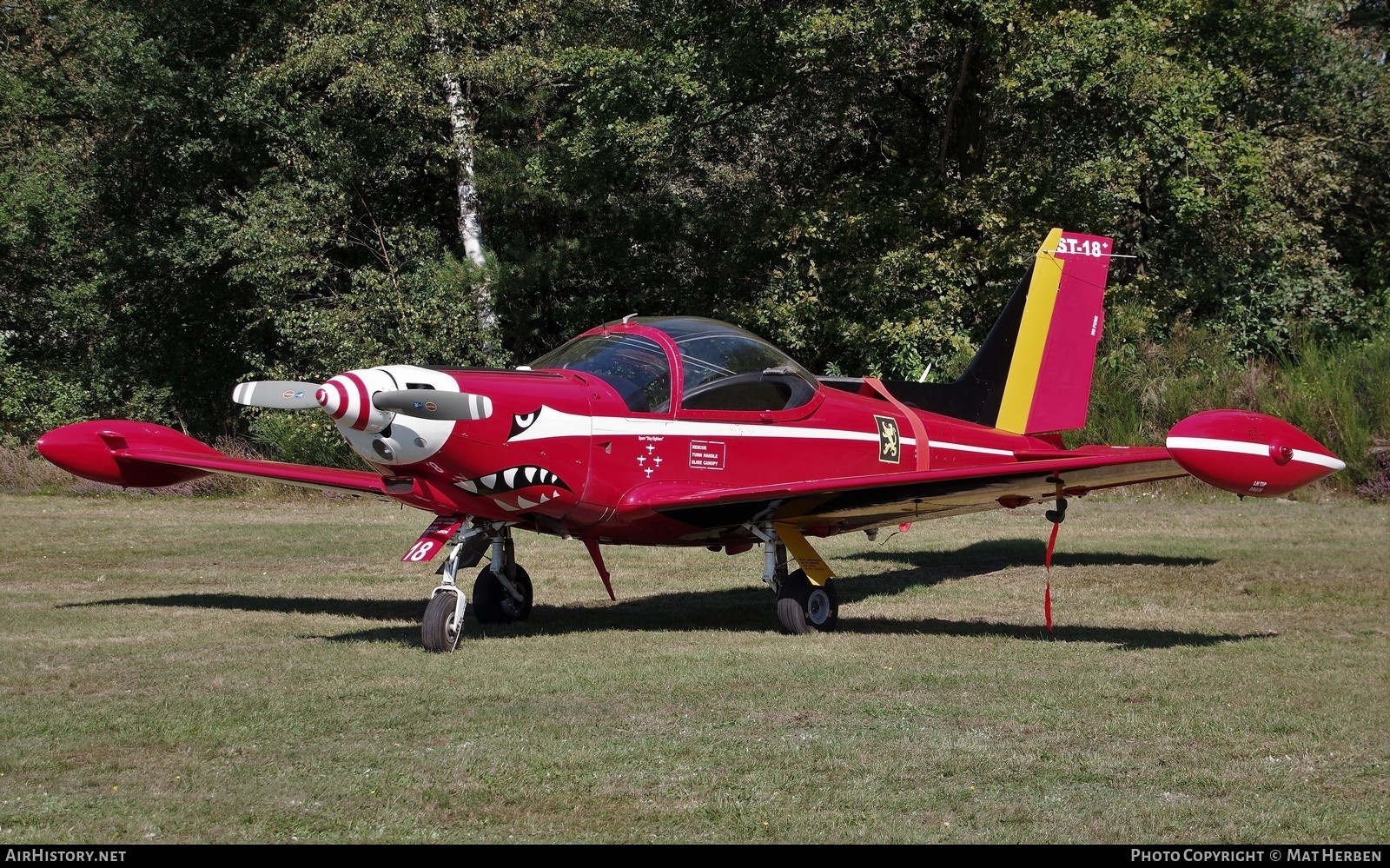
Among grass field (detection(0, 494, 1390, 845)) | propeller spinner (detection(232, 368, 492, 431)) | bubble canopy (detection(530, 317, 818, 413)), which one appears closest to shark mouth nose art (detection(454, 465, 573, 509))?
propeller spinner (detection(232, 368, 492, 431))

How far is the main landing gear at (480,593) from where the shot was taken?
9.30 metres

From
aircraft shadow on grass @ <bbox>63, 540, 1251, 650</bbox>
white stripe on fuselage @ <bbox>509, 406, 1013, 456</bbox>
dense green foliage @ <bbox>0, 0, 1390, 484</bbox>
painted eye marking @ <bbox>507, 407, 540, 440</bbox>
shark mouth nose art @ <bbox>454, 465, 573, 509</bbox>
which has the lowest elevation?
aircraft shadow on grass @ <bbox>63, 540, 1251, 650</bbox>

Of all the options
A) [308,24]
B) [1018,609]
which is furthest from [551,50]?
[1018,609]

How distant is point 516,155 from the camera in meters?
26.3

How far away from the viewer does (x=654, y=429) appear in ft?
33.0

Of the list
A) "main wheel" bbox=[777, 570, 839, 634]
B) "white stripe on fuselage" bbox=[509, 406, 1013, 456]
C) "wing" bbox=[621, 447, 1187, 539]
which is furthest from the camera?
"main wheel" bbox=[777, 570, 839, 634]

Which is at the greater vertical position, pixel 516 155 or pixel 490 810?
pixel 516 155

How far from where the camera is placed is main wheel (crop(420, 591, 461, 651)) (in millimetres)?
9266

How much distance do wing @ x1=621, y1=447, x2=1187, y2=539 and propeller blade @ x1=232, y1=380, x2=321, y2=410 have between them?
2517mm

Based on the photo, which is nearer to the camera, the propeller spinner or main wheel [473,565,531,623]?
the propeller spinner

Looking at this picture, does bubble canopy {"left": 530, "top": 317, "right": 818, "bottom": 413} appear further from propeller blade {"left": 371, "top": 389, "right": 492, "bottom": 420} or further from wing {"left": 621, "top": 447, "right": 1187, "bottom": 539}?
propeller blade {"left": 371, "top": 389, "right": 492, "bottom": 420}

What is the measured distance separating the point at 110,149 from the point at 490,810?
25925 mm

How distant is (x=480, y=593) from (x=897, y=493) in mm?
3519

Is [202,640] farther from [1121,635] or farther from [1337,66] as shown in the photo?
[1337,66]
